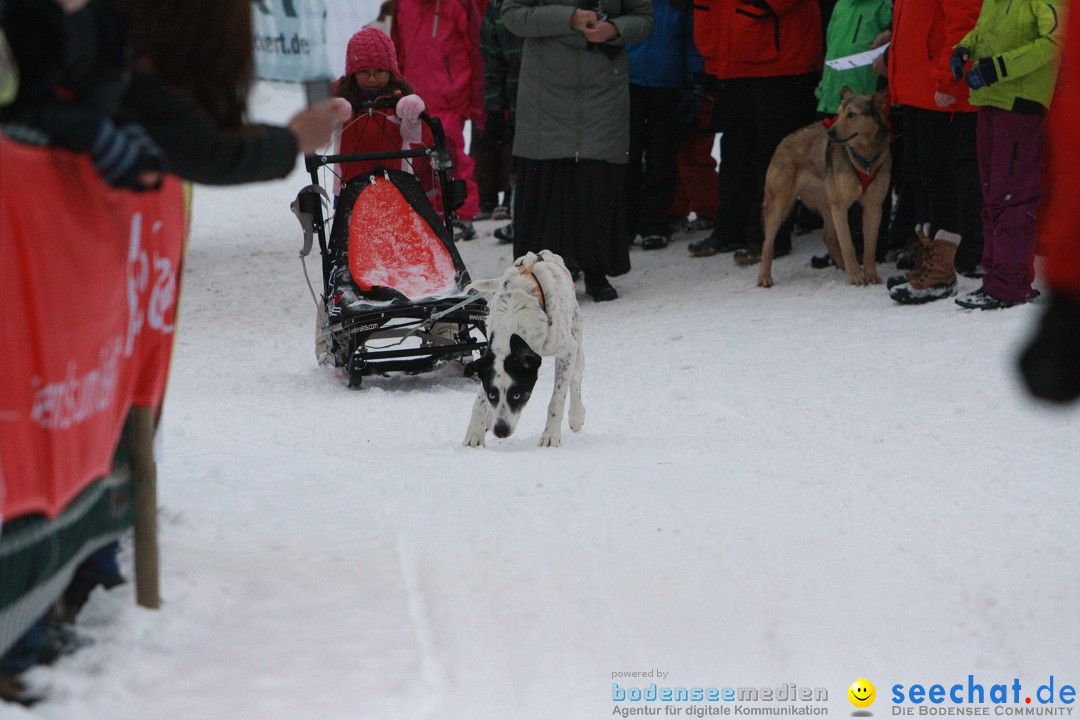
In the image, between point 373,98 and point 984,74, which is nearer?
point 984,74

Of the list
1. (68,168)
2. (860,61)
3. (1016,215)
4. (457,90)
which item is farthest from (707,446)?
(457,90)

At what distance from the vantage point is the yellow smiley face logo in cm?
269

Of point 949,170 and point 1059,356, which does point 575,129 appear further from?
point 1059,356

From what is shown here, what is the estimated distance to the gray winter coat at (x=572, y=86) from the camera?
816cm

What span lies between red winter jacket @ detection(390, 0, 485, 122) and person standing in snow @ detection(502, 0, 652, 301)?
2.02 metres

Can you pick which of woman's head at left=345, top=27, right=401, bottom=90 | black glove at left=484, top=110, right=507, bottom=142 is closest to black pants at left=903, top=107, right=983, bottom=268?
woman's head at left=345, top=27, right=401, bottom=90

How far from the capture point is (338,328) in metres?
6.49

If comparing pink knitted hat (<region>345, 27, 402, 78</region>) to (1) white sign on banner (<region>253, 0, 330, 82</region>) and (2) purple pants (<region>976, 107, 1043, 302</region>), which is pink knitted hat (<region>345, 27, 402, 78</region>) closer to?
(2) purple pants (<region>976, 107, 1043, 302</region>)

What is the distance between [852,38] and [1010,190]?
1.89m

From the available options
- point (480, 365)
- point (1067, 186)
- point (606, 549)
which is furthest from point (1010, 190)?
point (1067, 186)

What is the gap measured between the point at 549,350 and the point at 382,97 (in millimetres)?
3016

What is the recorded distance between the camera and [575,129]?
8367 mm

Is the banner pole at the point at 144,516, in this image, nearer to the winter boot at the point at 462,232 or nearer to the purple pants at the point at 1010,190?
the purple pants at the point at 1010,190

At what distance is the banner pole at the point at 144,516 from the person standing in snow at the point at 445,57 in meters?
7.83
